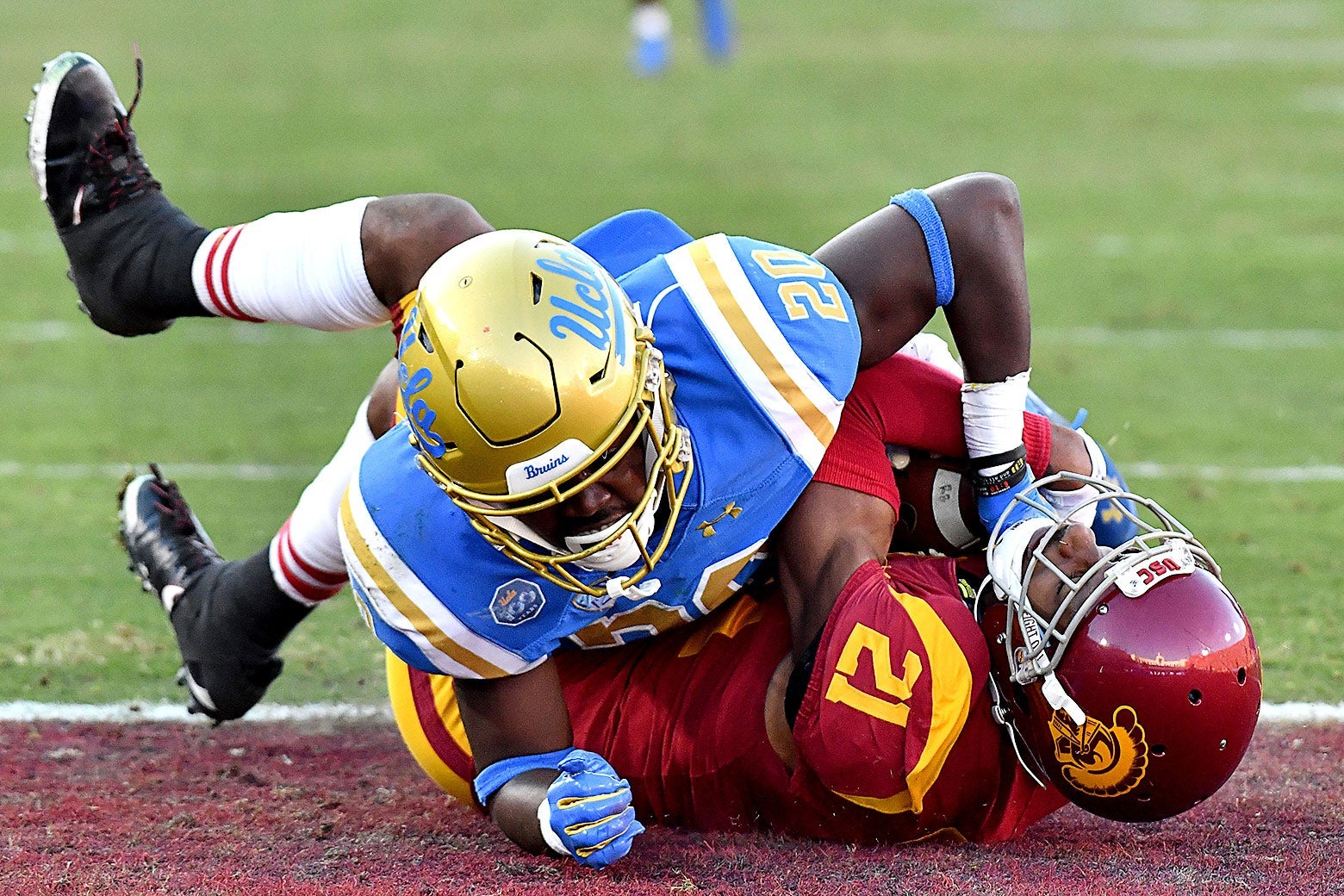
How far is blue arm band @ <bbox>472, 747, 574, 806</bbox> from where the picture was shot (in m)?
2.77

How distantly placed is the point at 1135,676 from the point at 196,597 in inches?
80.6

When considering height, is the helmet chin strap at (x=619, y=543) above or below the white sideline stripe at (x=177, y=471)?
above

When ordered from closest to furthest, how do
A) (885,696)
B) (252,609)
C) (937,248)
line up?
(885,696) → (937,248) → (252,609)

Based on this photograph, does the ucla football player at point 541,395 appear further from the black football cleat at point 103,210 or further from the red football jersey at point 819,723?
the red football jersey at point 819,723

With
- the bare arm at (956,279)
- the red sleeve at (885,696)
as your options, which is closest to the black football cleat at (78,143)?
the bare arm at (956,279)

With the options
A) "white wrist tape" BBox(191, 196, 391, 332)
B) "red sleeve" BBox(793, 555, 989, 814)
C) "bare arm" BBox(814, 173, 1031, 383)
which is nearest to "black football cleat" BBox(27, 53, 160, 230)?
"white wrist tape" BBox(191, 196, 391, 332)

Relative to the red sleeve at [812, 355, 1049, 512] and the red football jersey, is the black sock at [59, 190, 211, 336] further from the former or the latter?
the red sleeve at [812, 355, 1049, 512]

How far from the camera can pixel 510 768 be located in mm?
2777

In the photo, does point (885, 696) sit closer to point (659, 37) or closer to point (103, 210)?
point (103, 210)

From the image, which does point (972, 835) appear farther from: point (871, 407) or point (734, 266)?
point (734, 266)

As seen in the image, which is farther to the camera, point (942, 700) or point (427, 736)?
point (427, 736)

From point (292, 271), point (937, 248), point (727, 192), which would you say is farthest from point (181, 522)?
point (727, 192)

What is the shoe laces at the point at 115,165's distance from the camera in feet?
11.2

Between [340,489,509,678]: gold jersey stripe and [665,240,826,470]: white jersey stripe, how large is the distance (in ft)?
2.09
